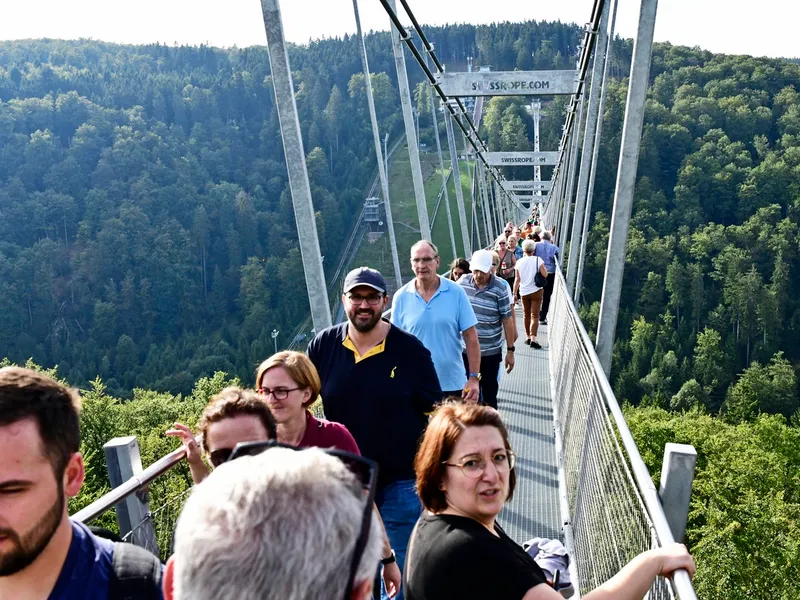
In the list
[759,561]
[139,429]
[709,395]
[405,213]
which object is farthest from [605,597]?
[405,213]

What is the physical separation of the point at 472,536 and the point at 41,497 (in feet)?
2.74

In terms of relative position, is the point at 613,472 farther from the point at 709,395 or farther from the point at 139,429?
the point at 709,395

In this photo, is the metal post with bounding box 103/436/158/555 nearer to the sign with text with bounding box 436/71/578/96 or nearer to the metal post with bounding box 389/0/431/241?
the metal post with bounding box 389/0/431/241

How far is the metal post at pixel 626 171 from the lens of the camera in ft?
13.0

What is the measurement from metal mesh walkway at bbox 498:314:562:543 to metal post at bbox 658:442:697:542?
6.63 feet

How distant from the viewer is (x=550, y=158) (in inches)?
1134

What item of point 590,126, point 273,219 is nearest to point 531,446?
point 590,126

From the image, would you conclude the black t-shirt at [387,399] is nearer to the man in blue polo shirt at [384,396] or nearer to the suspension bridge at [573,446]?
the man in blue polo shirt at [384,396]

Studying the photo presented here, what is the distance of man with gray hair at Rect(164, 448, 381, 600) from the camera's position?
0.84 m

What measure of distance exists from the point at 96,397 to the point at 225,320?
165 feet

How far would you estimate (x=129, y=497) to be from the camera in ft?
7.16

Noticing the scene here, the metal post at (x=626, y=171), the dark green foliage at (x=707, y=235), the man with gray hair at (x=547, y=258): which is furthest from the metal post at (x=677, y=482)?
the dark green foliage at (x=707, y=235)

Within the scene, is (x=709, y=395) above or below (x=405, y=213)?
below

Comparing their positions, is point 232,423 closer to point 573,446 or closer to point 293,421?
point 293,421
